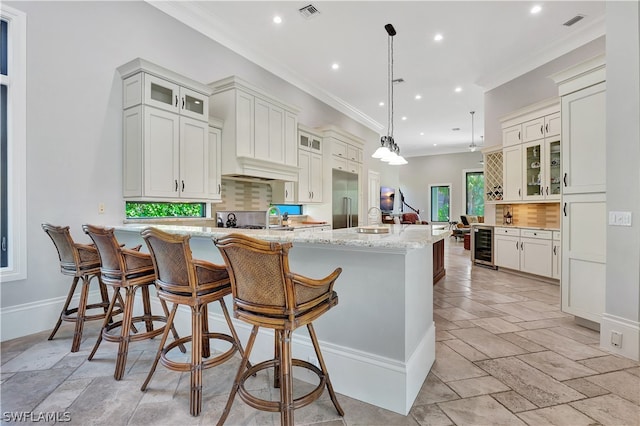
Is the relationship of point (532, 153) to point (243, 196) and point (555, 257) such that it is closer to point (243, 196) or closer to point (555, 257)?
point (555, 257)

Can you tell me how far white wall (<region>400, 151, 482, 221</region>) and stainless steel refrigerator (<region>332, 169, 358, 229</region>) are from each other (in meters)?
6.94

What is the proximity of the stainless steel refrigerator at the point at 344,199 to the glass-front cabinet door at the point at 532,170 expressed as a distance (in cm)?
325

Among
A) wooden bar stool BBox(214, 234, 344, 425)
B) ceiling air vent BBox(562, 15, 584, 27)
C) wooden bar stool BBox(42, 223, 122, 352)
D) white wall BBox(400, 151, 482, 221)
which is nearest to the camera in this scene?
wooden bar stool BBox(214, 234, 344, 425)

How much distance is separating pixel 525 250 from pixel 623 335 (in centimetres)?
295

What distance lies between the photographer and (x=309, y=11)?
4020 millimetres

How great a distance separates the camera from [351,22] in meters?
4.27

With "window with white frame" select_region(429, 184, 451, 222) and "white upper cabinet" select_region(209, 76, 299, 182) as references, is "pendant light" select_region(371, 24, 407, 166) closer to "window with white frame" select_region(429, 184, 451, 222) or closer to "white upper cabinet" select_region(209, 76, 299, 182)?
"white upper cabinet" select_region(209, 76, 299, 182)

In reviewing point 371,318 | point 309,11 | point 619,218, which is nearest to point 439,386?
point 371,318

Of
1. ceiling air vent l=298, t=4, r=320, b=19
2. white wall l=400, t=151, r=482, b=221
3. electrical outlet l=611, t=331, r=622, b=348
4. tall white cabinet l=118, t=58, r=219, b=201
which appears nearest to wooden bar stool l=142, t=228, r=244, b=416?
tall white cabinet l=118, t=58, r=219, b=201

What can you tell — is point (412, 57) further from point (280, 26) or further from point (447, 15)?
point (280, 26)

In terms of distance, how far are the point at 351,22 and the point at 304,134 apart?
1.97 metres

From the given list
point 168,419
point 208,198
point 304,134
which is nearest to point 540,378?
point 168,419

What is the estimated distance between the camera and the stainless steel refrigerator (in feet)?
21.3

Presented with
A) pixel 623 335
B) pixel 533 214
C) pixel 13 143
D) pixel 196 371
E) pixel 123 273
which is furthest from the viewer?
pixel 533 214
